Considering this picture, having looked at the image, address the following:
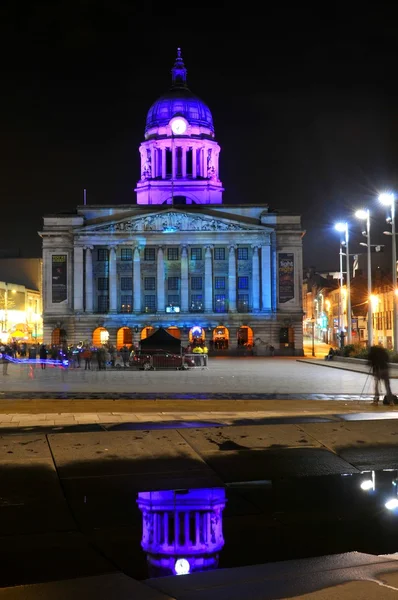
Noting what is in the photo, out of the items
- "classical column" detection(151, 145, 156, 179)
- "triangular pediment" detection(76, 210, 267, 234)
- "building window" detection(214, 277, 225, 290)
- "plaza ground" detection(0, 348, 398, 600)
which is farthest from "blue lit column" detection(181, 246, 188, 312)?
"plaza ground" detection(0, 348, 398, 600)

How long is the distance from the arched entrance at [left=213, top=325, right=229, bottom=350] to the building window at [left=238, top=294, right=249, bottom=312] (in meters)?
3.86

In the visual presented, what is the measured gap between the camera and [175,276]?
106250 mm

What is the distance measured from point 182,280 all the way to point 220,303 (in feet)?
21.2

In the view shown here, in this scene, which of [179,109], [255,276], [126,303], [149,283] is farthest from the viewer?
[179,109]

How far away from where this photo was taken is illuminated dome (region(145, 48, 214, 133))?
126 metres

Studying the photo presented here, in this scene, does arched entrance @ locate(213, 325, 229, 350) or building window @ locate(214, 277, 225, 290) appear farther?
building window @ locate(214, 277, 225, 290)

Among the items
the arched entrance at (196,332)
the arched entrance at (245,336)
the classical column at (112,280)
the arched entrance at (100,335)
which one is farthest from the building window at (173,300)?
the arched entrance at (100,335)

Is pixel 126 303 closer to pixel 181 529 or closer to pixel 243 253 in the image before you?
pixel 243 253

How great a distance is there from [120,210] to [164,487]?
10172 cm

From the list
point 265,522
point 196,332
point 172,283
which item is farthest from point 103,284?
point 265,522

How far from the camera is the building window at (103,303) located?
105250 mm

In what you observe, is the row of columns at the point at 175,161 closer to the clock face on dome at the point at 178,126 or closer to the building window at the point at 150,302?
the clock face on dome at the point at 178,126

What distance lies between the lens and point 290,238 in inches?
4203

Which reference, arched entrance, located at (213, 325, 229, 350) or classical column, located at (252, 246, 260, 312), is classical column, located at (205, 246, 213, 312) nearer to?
arched entrance, located at (213, 325, 229, 350)
